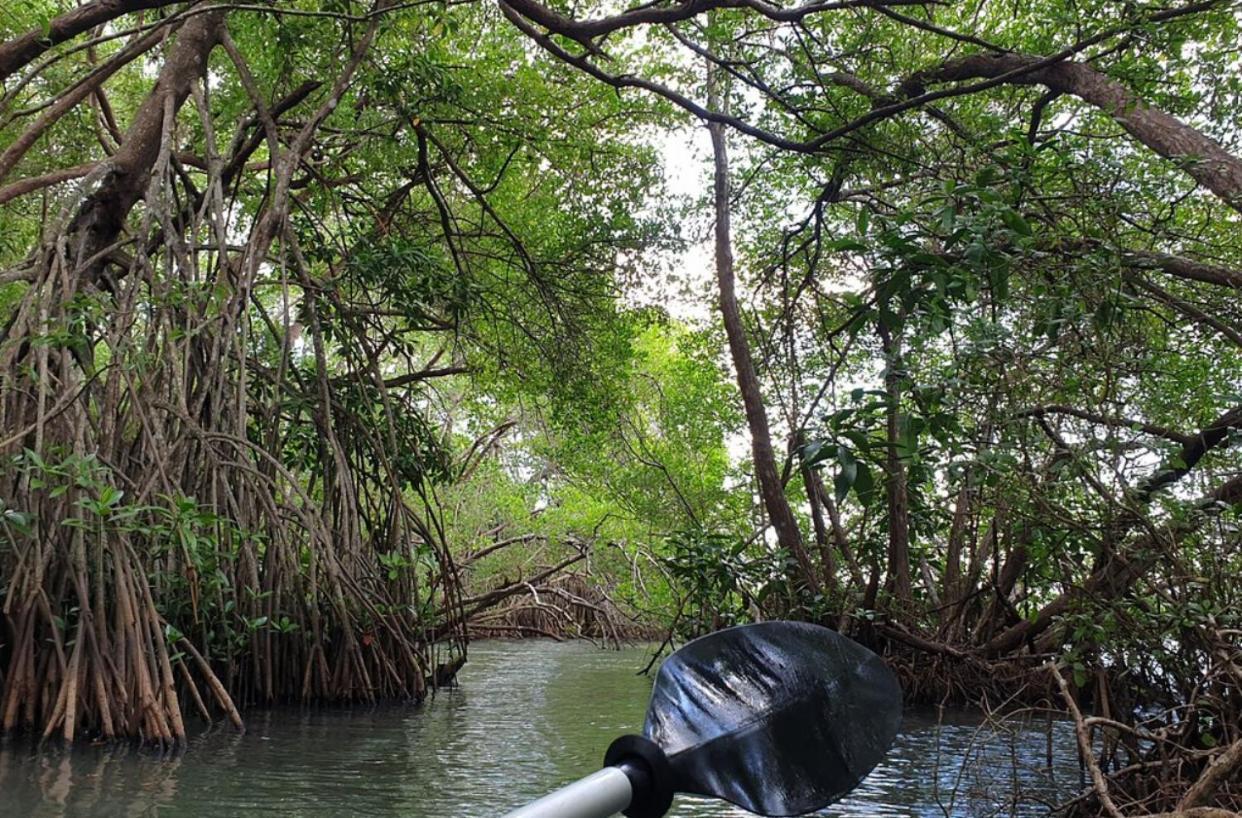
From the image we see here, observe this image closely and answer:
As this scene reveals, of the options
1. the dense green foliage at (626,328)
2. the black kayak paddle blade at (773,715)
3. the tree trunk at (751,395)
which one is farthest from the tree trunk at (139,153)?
the black kayak paddle blade at (773,715)

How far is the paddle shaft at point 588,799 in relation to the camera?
78 centimetres

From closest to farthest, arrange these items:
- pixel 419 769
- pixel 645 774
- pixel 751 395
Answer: pixel 645 774 < pixel 419 769 < pixel 751 395

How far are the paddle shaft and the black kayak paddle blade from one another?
0.53 ft

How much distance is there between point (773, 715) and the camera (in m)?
1.45

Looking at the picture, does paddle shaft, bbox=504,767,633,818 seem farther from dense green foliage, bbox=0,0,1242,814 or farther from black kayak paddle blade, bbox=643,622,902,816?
dense green foliage, bbox=0,0,1242,814

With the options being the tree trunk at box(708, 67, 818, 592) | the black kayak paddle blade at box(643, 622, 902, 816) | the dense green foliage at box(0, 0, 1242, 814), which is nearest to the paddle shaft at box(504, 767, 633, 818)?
the black kayak paddle blade at box(643, 622, 902, 816)

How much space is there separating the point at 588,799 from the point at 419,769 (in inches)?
141

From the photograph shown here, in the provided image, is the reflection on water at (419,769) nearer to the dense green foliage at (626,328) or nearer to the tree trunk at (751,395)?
the dense green foliage at (626,328)

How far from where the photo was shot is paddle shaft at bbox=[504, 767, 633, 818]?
30.9 inches

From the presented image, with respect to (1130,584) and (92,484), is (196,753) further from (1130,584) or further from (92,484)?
(1130,584)

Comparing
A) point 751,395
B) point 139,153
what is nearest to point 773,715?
point 139,153

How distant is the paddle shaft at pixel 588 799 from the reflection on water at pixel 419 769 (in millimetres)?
2555

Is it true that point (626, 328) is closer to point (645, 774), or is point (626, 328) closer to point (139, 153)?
point (139, 153)

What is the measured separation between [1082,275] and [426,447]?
184 inches
